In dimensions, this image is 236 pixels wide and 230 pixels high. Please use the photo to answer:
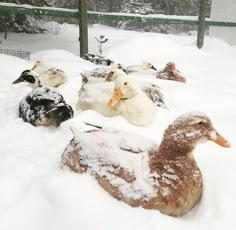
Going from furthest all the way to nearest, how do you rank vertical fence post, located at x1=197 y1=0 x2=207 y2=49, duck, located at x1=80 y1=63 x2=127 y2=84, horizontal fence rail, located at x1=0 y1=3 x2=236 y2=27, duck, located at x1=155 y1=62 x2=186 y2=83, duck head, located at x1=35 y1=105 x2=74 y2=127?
vertical fence post, located at x1=197 y1=0 x2=207 y2=49, horizontal fence rail, located at x1=0 y1=3 x2=236 y2=27, duck, located at x1=155 y1=62 x2=186 y2=83, duck, located at x1=80 y1=63 x2=127 y2=84, duck head, located at x1=35 y1=105 x2=74 y2=127

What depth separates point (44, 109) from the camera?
129 inches

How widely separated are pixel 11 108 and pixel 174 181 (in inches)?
85.8

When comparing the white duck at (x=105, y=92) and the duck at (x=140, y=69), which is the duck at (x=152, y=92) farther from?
the duck at (x=140, y=69)

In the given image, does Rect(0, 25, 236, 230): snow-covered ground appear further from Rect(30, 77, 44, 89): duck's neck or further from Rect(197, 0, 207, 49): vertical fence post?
Rect(197, 0, 207, 49): vertical fence post

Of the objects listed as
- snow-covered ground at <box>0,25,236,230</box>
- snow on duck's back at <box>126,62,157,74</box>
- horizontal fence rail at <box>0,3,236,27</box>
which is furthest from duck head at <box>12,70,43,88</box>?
horizontal fence rail at <box>0,3,236,27</box>

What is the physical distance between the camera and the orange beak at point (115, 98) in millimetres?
3221

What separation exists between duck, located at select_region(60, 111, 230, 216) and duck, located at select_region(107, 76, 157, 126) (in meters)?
0.96

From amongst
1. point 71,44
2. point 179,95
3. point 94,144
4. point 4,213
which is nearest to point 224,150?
point 94,144

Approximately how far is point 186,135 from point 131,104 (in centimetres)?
123

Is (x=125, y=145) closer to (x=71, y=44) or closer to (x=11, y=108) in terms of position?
(x=11, y=108)

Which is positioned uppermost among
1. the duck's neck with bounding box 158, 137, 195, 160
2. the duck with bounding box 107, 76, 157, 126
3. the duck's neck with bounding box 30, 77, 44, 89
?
the duck's neck with bounding box 158, 137, 195, 160

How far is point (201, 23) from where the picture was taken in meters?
8.66

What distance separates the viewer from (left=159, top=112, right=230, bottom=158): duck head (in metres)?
2.10

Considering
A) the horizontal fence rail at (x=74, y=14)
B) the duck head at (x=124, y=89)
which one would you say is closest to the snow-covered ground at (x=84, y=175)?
the duck head at (x=124, y=89)
